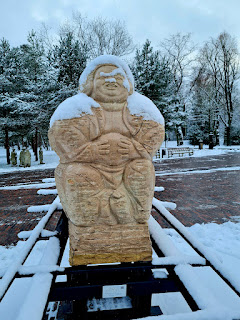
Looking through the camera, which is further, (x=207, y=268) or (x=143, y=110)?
(x=207, y=268)

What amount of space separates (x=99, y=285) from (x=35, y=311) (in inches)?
21.3

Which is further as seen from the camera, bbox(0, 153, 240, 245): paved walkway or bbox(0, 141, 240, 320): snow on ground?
bbox(0, 153, 240, 245): paved walkway

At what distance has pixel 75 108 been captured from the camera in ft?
6.72

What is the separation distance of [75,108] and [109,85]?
1.27 ft

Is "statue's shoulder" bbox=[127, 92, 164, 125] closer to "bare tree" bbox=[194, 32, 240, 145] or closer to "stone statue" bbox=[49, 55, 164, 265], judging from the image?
"stone statue" bbox=[49, 55, 164, 265]

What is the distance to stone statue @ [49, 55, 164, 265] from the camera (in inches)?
80.9

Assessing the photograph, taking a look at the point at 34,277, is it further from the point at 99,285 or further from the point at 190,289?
the point at 190,289

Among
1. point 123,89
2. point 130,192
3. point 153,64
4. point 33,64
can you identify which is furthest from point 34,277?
point 33,64

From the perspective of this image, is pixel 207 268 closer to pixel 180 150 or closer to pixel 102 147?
pixel 102 147

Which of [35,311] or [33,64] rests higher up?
[33,64]

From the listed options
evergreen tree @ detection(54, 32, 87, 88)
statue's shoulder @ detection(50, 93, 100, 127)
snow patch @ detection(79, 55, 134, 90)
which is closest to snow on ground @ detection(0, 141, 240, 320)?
statue's shoulder @ detection(50, 93, 100, 127)

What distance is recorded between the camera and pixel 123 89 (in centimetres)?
215

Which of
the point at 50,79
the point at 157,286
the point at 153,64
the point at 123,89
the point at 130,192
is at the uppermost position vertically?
the point at 153,64

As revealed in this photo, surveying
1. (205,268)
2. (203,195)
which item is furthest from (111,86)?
(203,195)
